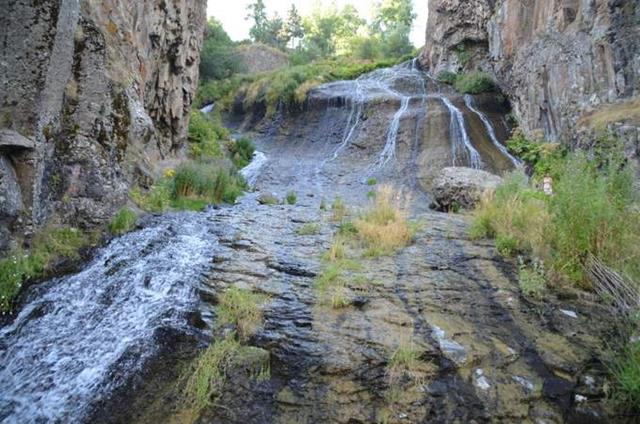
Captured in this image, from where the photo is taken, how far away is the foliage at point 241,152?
47.8 ft

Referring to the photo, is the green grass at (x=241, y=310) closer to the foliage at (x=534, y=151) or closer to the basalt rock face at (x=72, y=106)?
the basalt rock face at (x=72, y=106)

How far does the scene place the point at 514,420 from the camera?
2928mm

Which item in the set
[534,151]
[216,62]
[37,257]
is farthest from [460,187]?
[216,62]

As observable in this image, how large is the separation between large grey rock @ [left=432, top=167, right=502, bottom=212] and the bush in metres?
9.16

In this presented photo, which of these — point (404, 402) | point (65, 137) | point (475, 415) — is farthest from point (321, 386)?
point (65, 137)

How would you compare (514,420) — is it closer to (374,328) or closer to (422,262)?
(374,328)

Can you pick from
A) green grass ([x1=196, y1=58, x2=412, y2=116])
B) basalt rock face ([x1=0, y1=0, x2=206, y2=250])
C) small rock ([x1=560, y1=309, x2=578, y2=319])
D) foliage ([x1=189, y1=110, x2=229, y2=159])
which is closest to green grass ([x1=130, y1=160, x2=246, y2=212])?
basalt rock face ([x1=0, y1=0, x2=206, y2=250])

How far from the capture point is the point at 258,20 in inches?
1837

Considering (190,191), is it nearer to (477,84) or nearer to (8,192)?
(8,192)

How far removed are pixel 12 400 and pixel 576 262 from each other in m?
5.20

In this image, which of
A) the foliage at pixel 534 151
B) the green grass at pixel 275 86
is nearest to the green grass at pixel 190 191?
the foliage at pixel 534 151

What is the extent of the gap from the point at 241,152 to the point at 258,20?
36.9 meters

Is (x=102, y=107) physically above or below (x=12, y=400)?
above

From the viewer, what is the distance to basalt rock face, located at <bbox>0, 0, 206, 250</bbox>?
16.7 ft
